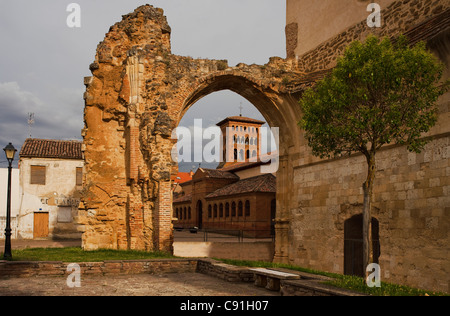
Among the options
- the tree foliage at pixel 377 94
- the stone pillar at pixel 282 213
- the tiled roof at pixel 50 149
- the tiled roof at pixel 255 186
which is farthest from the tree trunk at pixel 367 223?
the tiled roof at pixel 50 149

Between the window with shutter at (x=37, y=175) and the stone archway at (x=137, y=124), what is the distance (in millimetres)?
15161

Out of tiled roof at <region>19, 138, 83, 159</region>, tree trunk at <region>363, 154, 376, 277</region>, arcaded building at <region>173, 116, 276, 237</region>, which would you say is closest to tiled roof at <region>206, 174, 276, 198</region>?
arcaded building at <region>173, 116, 276, 237</region>

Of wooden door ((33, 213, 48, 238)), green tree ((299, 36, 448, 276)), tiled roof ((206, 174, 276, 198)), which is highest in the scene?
green tree ((299, 36, 448, 276))

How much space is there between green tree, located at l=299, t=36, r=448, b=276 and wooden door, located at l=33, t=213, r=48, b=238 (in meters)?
24.4

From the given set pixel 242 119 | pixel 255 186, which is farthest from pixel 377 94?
pixel 242 119

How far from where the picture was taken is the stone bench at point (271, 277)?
7219 mm

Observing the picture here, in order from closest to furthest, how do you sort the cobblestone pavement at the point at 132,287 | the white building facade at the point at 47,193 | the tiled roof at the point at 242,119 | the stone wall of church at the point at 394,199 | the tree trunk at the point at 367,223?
the tree trunk at the point at 367,223, the cobblestone pavement at the point at 132,287, the stone wall of church at the point at 394,199, the white building facade at the point at 47,193, the tiled roof at the point at 242,119

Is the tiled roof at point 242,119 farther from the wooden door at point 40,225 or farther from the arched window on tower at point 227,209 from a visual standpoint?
the wooden door at point 40,225

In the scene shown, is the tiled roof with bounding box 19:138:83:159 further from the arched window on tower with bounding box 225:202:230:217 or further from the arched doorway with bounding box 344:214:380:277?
the arched doorway with bounding box 344:214:380:277

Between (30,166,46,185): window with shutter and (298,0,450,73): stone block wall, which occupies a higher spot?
(298,0,450,73): stone block wall

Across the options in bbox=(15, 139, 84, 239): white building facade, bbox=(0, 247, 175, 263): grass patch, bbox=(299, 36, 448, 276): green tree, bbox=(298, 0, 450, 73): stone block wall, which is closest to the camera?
bbox=(299, 36, 448, 276): green tree

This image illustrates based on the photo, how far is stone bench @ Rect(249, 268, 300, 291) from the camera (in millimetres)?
7219
